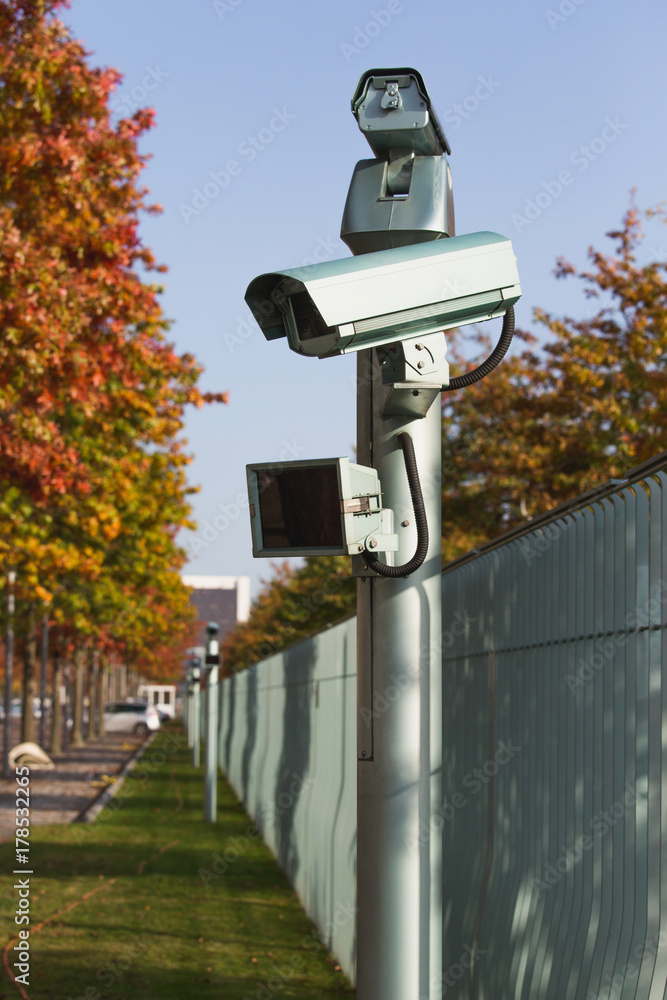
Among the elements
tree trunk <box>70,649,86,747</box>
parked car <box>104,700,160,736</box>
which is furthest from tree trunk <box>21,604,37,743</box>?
parked car <box>104,700,160,736</box>

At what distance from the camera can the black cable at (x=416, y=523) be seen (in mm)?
3809

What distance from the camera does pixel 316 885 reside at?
10117 mm

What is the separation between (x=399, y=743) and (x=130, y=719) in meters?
59.1

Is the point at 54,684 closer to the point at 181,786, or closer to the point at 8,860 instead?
the point at 181,786

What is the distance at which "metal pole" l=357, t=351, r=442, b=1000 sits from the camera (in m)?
3.77

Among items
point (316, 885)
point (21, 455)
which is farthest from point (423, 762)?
point (21, 455)

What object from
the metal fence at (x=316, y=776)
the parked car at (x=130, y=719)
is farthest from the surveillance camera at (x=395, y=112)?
the parked car at (x=130, y=719)

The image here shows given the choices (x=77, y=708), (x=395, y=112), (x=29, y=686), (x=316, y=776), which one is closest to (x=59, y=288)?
(x=316, y=776)

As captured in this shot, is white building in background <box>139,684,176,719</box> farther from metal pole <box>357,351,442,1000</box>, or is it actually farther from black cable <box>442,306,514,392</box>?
black cable <box>442,306,514,392</box>

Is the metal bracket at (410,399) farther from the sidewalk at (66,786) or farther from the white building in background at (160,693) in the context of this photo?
the white building in background at (160,693)

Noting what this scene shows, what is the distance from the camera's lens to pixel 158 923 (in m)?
10.2

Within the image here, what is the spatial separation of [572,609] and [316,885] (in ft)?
22.3

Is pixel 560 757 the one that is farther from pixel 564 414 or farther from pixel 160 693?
pixel 160 693

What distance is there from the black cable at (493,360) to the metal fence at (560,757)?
57 centimetres
